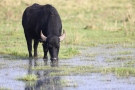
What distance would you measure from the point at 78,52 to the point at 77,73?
Result: 3.57 meters

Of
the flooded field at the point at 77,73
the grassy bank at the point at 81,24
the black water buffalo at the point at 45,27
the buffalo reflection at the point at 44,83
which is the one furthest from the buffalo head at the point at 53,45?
the buffalo reflection at the point at 44,83

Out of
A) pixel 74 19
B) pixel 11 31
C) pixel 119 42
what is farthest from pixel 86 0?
pixel 119 42

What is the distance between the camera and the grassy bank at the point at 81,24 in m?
17.6

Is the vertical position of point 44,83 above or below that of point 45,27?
below

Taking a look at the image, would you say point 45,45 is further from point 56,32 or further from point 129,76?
point 129,76

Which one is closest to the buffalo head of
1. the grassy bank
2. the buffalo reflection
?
the grassy bank

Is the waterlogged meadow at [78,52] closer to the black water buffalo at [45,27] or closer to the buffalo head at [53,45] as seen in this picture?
the buffalo head at [53,45]

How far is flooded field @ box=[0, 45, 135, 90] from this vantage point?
10.4 m

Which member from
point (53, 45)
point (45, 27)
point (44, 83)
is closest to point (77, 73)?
point (44, 83)

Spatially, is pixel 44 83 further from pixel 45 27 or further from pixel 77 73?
pixel 45 27

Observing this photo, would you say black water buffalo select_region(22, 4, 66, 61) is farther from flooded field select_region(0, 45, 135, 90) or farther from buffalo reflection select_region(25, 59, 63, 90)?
buffalo reflection select_region(25, 59, 63, 90)

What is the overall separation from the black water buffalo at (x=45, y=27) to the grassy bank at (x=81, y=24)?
0.79 meters

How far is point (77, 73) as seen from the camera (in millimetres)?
11820

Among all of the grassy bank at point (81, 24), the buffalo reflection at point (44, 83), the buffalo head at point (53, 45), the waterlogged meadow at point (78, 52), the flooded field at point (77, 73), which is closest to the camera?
the buffalo reflection at point (44, 83)
